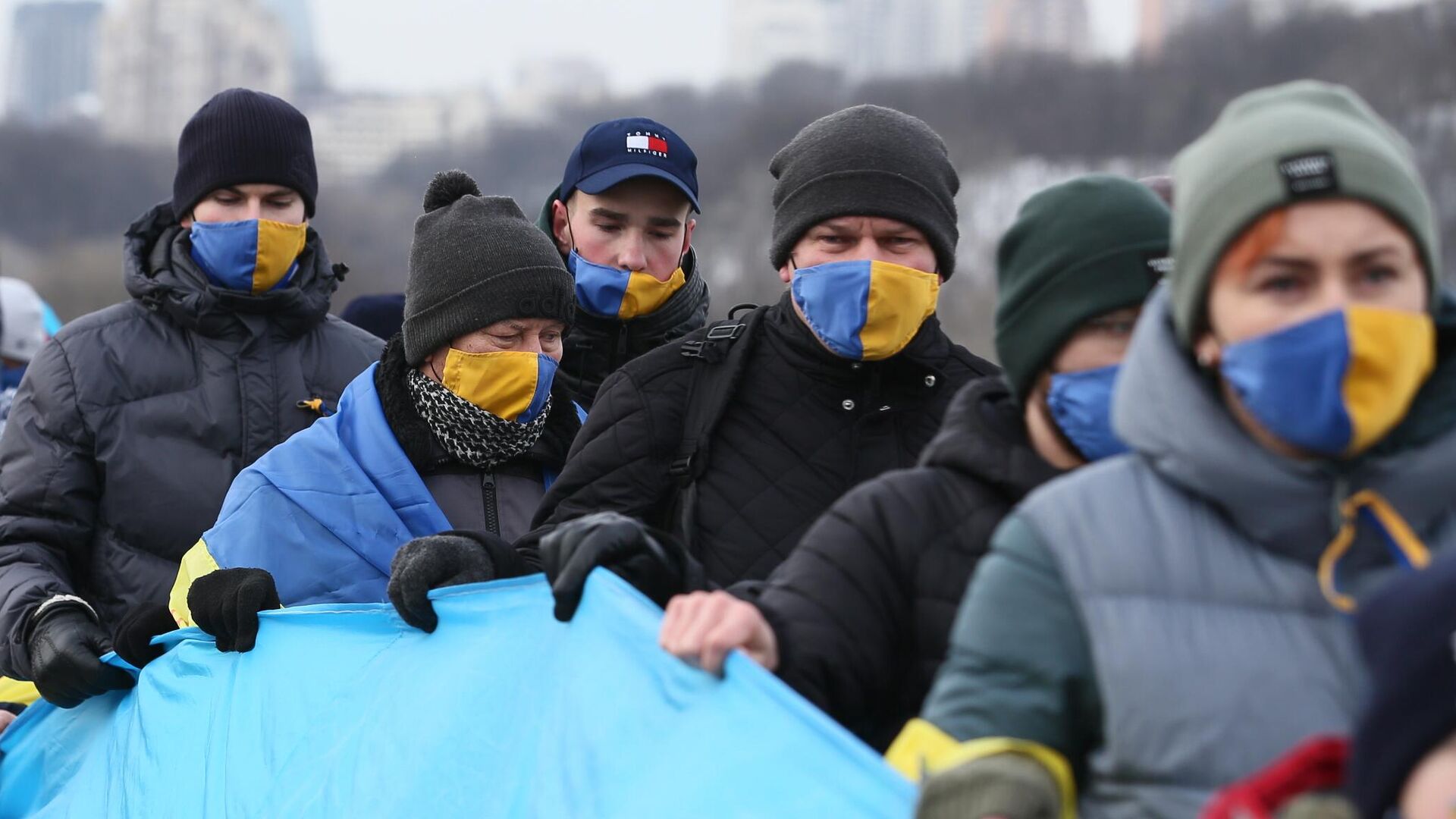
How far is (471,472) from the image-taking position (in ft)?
15.6

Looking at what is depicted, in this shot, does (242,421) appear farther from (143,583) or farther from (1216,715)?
(1216,715)

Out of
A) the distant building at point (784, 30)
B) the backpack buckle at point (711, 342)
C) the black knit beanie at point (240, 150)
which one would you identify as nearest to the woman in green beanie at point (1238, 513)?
the backpack buckle at point (711, 342)

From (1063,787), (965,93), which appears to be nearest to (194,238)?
(1063,787)

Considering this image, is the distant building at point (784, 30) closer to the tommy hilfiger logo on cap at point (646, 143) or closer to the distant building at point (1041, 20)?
the distant building at point (1041, 20)

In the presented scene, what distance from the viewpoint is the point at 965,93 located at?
2463 inches

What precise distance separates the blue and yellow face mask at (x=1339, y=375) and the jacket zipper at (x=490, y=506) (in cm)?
272

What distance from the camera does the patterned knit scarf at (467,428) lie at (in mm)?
4688

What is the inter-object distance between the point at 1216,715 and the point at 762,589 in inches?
42.5

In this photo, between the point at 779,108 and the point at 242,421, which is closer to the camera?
the point at 242,421

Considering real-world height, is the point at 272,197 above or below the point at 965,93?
above

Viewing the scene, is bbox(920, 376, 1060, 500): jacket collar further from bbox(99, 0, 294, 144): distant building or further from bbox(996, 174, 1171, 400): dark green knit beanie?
bbox(99, 0, 294, 144): distant building

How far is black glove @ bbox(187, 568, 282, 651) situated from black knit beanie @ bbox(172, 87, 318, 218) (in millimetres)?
1540

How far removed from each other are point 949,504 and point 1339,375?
826 millimetres

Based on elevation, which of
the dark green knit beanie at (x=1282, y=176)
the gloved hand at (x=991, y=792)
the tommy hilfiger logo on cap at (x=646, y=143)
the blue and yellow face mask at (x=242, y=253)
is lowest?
the blue and yellow face mask at (x=242, y=253)
